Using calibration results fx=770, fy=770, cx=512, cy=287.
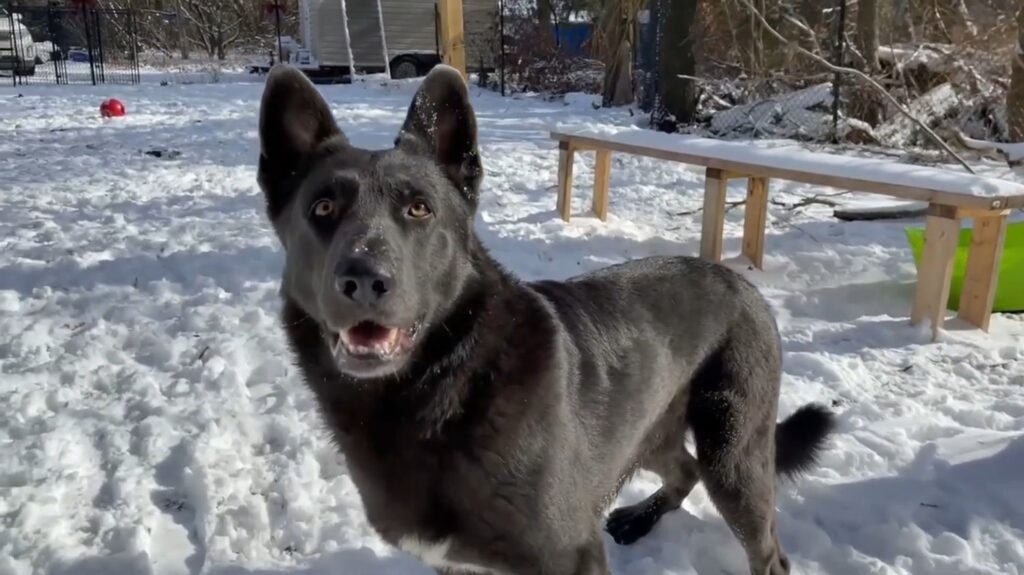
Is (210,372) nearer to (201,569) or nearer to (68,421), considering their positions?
(68,421)

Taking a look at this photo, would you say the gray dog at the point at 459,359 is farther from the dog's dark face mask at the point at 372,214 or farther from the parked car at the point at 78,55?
the parked car at the point at 78,55

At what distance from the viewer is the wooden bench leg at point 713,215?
5.69m

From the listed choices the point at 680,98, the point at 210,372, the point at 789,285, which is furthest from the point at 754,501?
the point at 680,98

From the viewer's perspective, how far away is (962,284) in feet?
16.0

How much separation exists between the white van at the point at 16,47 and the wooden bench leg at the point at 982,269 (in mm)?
22288

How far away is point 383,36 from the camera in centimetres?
2275

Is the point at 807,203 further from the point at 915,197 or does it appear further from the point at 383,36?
the point at 383,36

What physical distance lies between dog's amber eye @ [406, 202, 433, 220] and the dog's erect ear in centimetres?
21

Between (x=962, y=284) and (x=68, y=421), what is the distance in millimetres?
5013

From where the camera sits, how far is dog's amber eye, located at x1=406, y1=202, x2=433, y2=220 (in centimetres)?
199

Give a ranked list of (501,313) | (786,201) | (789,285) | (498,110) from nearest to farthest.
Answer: (501,313), (789,285), (786,201), (498,110)

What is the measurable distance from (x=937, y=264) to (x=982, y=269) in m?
0.35

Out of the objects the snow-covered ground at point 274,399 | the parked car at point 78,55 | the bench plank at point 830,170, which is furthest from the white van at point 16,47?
the bench plank at point 830,170

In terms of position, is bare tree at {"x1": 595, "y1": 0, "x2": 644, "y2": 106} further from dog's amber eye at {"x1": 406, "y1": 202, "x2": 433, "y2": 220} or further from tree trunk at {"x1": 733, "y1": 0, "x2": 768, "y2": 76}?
dog's amber eye at {"x1": 406, "y1": 202, "x2": 433, "y2": 220}
